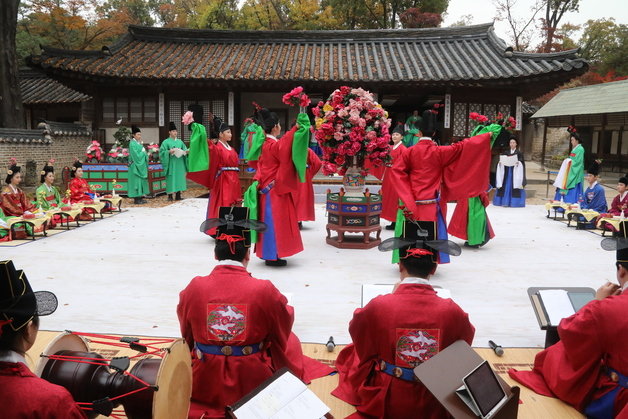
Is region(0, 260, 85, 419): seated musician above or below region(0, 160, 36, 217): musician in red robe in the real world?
above

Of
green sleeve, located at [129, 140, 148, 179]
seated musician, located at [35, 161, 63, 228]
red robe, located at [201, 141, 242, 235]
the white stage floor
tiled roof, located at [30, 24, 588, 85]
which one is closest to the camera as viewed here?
the white stage floor

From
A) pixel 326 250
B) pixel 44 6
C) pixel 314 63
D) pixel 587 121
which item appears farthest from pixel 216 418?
pixel 44 6

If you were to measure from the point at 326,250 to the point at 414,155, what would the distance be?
237cm

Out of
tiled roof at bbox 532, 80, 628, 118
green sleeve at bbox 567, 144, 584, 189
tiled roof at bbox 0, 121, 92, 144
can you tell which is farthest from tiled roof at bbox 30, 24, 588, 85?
tiled roof at bbox 532, 80, 628, 118

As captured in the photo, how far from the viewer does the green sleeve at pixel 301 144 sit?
6.33 m

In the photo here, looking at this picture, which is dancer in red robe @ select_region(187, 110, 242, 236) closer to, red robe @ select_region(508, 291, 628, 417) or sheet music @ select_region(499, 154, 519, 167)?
red robe @ select_region(508, 291, 628, 417)

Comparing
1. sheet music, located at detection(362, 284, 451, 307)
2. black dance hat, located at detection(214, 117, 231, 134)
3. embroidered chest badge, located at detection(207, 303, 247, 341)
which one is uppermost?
black dance hat, located at detection(214, 117, 231, 134)

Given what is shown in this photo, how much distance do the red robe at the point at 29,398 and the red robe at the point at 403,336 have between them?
1499 millimetres

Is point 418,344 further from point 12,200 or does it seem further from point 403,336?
point 12,200

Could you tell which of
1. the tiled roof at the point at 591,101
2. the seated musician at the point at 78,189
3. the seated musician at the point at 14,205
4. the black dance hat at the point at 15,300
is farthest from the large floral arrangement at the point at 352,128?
the tiled roof at the point at 591,101

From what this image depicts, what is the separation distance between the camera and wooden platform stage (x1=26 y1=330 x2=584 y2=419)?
3.20 meters

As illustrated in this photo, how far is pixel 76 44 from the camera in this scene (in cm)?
2556

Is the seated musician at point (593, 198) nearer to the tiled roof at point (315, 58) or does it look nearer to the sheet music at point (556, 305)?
the tiled roof at point (315, 58)

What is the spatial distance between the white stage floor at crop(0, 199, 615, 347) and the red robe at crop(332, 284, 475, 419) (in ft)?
5.06
